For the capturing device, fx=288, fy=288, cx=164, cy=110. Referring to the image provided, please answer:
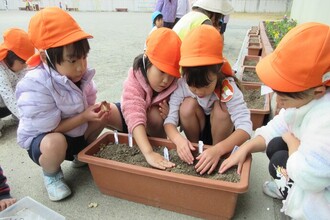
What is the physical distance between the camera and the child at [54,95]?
132 centimetres

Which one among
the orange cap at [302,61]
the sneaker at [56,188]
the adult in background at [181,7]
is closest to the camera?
the orange cap at [302,61]

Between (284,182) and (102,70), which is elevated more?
(284,182)

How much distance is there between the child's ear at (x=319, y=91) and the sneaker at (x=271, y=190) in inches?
25.4

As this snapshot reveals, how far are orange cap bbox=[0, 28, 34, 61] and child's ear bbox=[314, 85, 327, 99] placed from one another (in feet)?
6.22

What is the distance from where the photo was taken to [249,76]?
9.80 feet

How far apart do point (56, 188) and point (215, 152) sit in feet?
2.70

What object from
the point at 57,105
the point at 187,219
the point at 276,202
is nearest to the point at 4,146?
the point at 57,105

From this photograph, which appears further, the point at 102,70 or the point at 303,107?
the point at 102,70

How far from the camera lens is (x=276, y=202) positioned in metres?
1.43

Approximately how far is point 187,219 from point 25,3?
2294cm

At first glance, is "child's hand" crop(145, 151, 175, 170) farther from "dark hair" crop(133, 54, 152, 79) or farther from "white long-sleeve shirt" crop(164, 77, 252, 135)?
"dark hair" crop(133, 54, 152, 79)

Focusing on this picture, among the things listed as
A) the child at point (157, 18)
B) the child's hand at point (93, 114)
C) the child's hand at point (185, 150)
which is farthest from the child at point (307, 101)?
the child at point (157, 18)

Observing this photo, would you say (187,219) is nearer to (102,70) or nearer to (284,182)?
(284,182)

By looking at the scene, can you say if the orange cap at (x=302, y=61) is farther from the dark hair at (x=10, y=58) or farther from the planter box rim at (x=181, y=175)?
the dark hair at (x=10, y=58)
